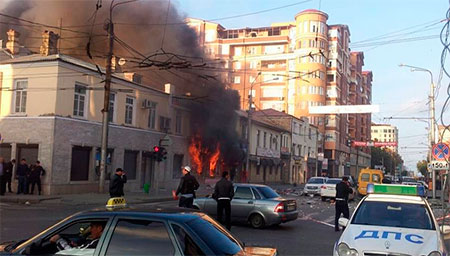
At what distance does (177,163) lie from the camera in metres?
33.5

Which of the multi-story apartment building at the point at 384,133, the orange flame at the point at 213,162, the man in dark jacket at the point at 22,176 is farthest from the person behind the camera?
the multi-story apartment building at the point at 384,133

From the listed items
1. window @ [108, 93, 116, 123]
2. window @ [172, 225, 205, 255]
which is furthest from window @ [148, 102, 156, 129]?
window @ [172, 225, 205, 255]

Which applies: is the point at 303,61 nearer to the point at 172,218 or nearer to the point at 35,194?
the point at 35,194

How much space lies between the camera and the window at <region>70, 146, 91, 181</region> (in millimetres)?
23062

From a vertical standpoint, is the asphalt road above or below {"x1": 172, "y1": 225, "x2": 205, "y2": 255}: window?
below

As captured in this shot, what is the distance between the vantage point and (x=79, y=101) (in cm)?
2375

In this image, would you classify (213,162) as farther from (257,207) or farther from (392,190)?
(392,190)

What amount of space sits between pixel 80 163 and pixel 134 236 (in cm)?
2072

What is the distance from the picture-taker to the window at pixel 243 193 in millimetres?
13008

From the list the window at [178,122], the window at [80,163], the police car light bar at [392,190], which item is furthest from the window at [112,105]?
the police car light bar at [392,190]

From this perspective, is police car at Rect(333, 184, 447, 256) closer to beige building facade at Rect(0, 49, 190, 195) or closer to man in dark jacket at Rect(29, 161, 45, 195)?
man in dark jacket at Rect(29, 161, 45, 195)

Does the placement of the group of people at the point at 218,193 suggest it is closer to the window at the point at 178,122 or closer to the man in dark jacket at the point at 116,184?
the man in dark jacket at the point at 116,184

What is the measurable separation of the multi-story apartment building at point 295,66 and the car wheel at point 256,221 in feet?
182

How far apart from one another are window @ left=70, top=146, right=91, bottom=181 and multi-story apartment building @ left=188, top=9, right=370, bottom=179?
1763 inches
